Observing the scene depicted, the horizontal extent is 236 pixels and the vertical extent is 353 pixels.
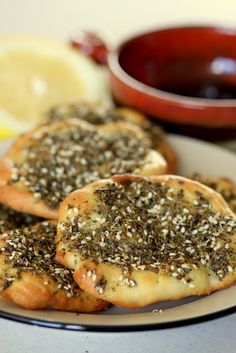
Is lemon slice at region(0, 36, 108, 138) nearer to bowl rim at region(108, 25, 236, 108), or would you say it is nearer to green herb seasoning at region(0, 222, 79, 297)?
bowl rim at region(108, 25, 236, 108)

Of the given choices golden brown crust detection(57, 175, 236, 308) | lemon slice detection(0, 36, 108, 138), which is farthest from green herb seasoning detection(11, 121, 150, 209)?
lemon slice detection(0, 36, 108, 138)

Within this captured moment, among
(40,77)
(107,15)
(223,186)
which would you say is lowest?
(107,15)

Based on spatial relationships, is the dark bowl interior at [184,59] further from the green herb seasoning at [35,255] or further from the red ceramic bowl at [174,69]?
the green herb seasoning at [35,255]

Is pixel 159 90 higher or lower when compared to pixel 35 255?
lower

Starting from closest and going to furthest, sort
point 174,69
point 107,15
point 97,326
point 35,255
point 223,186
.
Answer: point 97,326 → point 35,255 → point 223,186 → point 174,69 → point 107,15

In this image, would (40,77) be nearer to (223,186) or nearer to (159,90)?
(159,90)

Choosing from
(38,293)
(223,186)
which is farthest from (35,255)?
(223,186)

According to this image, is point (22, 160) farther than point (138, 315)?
Yes
